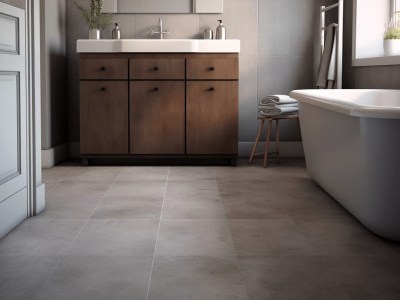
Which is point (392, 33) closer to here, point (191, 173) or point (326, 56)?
point (326, 56)

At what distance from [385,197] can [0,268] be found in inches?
62.6

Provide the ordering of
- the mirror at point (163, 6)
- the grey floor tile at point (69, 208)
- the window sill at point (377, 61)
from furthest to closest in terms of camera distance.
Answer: the mirror at point (163, 6) → the window sill at point (377, 61) → the grey floor tile at point (69, 208)

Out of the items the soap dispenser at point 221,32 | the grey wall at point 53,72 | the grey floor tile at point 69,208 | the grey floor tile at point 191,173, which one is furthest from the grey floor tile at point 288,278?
the soap dispenser at point 221,32

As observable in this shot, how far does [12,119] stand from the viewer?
114 inches

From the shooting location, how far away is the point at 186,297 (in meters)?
1.99

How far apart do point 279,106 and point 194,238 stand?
237 centimetres

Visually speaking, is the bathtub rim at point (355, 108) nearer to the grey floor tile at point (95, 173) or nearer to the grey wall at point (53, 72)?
the grey floor tile at point (95, 173)

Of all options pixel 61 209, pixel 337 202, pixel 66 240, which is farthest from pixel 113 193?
pixel 337 202

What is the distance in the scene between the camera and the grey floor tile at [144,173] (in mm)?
4418

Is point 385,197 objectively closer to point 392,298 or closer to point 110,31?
point 392,298

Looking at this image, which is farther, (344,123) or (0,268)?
(344,123)

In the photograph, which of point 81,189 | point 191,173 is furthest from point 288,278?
point 191,173

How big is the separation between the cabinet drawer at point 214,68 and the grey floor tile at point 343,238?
204cm

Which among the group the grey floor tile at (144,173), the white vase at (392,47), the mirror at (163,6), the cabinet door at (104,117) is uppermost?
the mirror at (163,6)
